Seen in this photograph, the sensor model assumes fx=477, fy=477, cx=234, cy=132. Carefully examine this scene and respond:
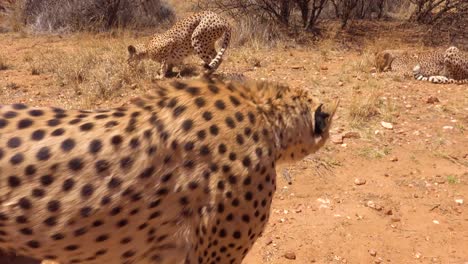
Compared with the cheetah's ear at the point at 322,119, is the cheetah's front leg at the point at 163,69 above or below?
below

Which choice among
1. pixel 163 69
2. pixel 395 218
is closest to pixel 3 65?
pixel 163 69

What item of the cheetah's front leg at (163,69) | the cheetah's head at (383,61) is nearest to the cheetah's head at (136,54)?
the cheetah's front leg at (163,69)

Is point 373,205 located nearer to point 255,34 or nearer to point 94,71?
point 94,71

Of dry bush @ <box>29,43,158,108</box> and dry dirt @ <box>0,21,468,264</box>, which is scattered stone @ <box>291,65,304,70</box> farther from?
dry bush @ <box>29,43,158,108</box>

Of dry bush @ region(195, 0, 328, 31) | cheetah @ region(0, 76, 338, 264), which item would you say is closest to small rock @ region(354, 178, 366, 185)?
cheetah @ region(0, 76, 338, 264)

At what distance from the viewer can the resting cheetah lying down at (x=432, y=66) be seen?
740cm

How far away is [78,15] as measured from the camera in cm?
1171

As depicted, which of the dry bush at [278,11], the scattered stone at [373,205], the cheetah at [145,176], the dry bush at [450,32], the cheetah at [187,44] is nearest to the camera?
the cheetah at [145,176]

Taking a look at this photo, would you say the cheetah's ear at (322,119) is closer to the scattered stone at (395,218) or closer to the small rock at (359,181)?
the scattered stone at (395,218)

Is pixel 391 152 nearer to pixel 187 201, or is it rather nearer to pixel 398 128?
pixel 398 128

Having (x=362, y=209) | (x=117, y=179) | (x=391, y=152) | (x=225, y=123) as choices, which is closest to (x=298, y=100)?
(x=225, y=123)

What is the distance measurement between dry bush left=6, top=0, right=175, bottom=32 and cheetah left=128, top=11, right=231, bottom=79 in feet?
12.0

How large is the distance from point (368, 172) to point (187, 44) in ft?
15.2

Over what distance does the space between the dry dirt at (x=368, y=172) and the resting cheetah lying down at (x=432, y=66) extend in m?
0.29
